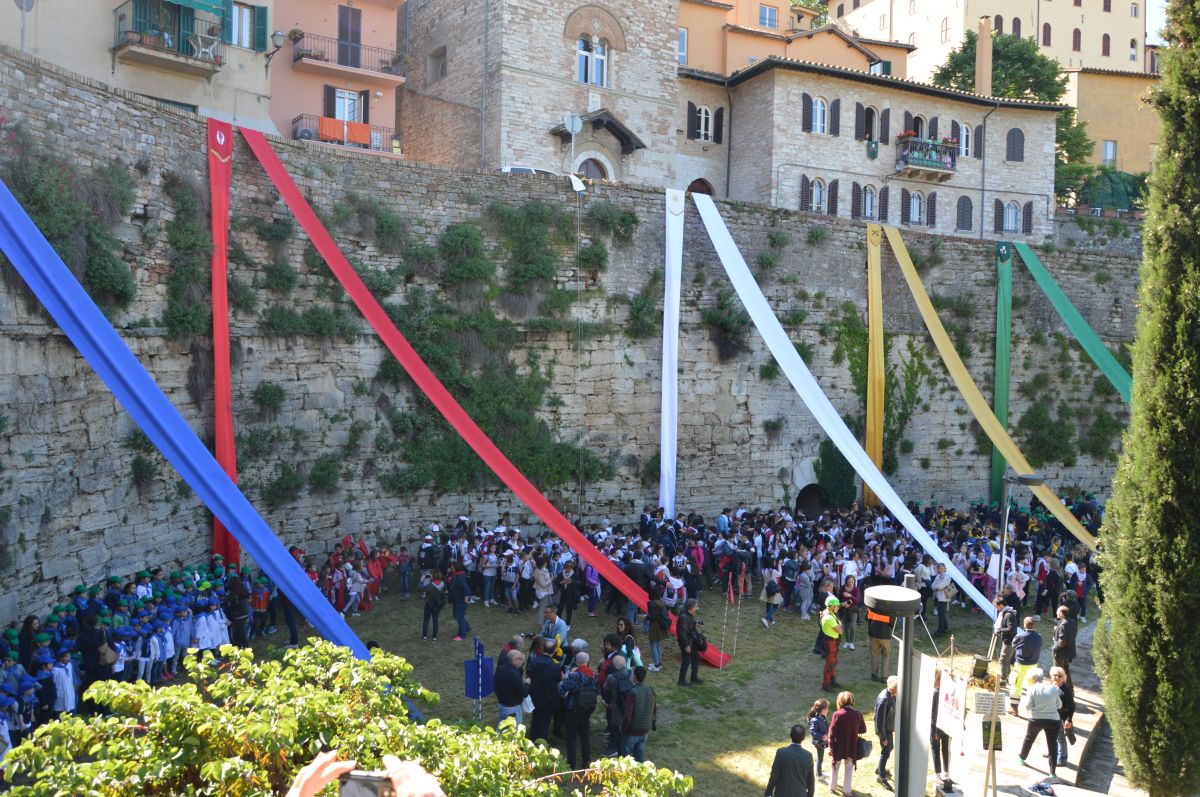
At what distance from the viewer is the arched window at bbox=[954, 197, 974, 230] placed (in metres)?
34.1

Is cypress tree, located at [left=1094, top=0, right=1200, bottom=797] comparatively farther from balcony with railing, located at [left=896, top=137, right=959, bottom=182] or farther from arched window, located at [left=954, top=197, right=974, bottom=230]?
arched window, located at [left=954, top=197, right=974, bottom=230]

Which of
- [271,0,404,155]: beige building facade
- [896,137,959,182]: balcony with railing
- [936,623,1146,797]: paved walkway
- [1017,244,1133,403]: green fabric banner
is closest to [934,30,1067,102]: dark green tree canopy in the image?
[896,137,959,182]: balcony with railing

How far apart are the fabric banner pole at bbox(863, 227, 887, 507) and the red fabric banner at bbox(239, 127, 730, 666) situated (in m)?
9.41

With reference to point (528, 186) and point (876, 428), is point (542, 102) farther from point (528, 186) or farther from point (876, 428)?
point (876, 428)

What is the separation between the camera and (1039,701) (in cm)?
957

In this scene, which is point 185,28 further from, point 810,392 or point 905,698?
point 905,698

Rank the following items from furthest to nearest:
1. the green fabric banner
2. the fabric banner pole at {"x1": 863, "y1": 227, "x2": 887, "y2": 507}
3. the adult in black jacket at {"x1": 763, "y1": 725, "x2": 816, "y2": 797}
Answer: the green fabric banner, the fabric banner pole at {"x1": 863, "y1": 227, "x2": 887, "y2": 507}, the adult in black jacket at {"x1": 763, "y1": 725, "x2": 816, "y2": 797}

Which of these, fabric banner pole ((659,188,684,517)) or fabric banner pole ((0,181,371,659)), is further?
fabric banner pole ((659,188,684,517))

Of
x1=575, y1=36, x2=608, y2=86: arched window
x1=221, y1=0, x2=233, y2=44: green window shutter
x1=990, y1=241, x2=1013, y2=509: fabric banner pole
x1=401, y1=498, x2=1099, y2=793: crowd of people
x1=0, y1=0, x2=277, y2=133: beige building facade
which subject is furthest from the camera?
x1=575, y1=36, x2=608, y2=86: arched window

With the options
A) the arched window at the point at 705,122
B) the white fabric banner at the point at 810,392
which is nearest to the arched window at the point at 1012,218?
the arched window at the point at 705,122

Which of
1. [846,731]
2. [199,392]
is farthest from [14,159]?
[846,731]

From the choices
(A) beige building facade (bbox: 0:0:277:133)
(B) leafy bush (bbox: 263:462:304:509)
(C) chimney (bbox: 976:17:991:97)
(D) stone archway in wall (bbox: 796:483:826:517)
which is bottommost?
(D) stone archway in wall (bbox: 796:483:826:517)

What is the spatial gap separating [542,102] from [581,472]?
1225 centimetres

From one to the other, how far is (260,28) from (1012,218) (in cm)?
2468
